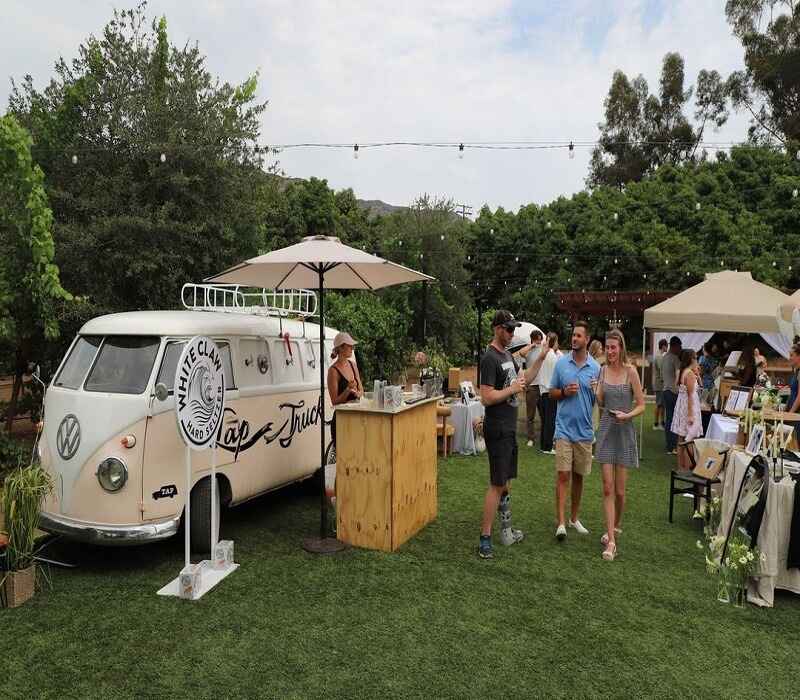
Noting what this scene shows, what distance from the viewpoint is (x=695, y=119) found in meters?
42.9

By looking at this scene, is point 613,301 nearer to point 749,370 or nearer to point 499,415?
point 749,370

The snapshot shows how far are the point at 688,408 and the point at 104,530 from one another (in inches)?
284

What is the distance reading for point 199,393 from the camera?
4656 millimetres

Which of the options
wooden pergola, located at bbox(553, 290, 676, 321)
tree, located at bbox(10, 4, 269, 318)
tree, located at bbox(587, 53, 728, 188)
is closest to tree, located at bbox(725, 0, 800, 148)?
tree, located at bbox(587, 53, 728, 188)

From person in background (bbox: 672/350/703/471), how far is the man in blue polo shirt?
3318 millimetres

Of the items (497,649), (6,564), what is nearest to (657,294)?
(497,649)

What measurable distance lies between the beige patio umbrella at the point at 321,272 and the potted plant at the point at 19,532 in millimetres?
2111

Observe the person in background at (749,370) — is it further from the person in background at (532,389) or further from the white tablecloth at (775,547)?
the white tablecloth at (775,547)

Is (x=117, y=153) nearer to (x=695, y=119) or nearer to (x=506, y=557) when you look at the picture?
(x=506, y=557)

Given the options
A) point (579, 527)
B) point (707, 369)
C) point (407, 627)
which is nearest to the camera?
point (407, 627)

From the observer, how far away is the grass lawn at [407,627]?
3.53 m

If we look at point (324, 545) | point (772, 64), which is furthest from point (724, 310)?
point (772, 64)

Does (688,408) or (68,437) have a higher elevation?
(68,437)

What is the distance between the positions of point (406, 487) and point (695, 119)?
45.3 metres
